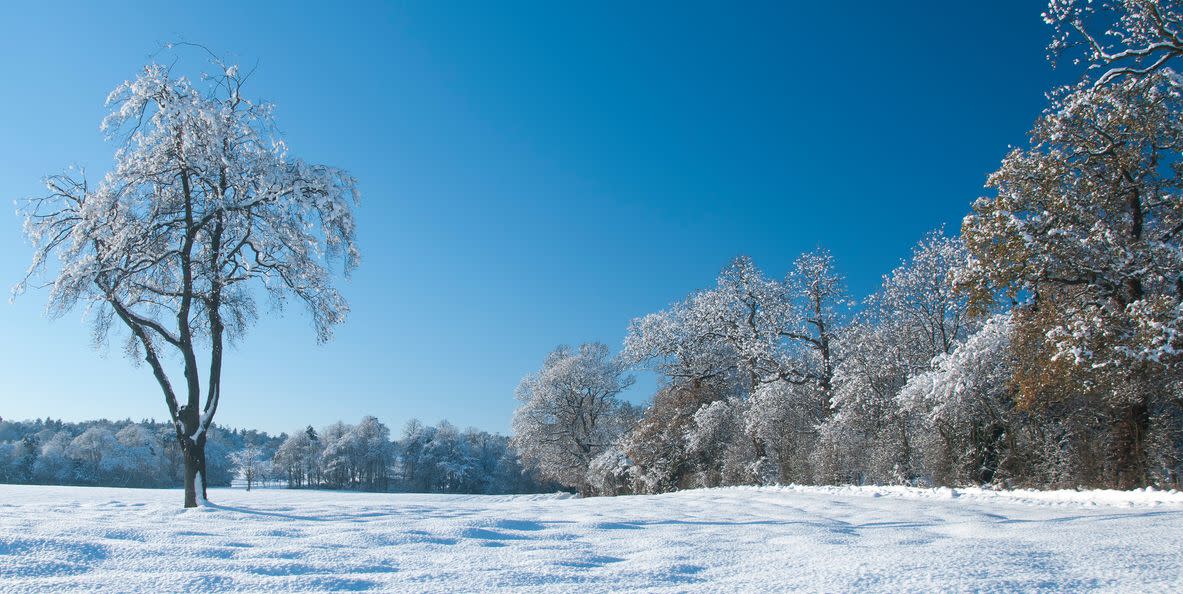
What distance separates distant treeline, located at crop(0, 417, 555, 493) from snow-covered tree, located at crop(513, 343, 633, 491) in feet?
95.4

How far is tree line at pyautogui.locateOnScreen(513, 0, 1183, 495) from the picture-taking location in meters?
11.1

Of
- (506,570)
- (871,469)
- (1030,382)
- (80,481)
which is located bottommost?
(80,481)

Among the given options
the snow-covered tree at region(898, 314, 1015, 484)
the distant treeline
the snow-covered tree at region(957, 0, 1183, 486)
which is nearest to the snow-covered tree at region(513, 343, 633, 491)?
the snow-covered tree at region(898, 314, 1015, 484)

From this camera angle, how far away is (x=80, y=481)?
230 feet

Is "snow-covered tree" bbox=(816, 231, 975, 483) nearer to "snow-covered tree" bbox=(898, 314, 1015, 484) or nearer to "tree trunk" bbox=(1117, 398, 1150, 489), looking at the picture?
"snow-covered tree" bbox=(898, 314, 1015, 484)

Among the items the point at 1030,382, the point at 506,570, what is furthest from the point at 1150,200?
the point at 506,570

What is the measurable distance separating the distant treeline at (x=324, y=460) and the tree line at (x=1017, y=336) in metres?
46.3

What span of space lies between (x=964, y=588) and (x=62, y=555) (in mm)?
4988

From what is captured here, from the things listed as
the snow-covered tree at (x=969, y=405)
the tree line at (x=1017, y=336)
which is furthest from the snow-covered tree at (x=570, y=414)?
the snow-covered tree at (x=969, y=405)

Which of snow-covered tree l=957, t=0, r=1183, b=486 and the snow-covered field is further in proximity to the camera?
snow-covered tree l=957, t=0, r=1183, b=486

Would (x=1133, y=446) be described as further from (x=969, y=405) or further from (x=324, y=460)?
(x=324, y=460)

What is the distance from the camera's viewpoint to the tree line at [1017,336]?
36.4 feet

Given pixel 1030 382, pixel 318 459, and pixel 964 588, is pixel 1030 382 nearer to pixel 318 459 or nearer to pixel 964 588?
pixel 964 588

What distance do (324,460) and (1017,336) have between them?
83103 mm
